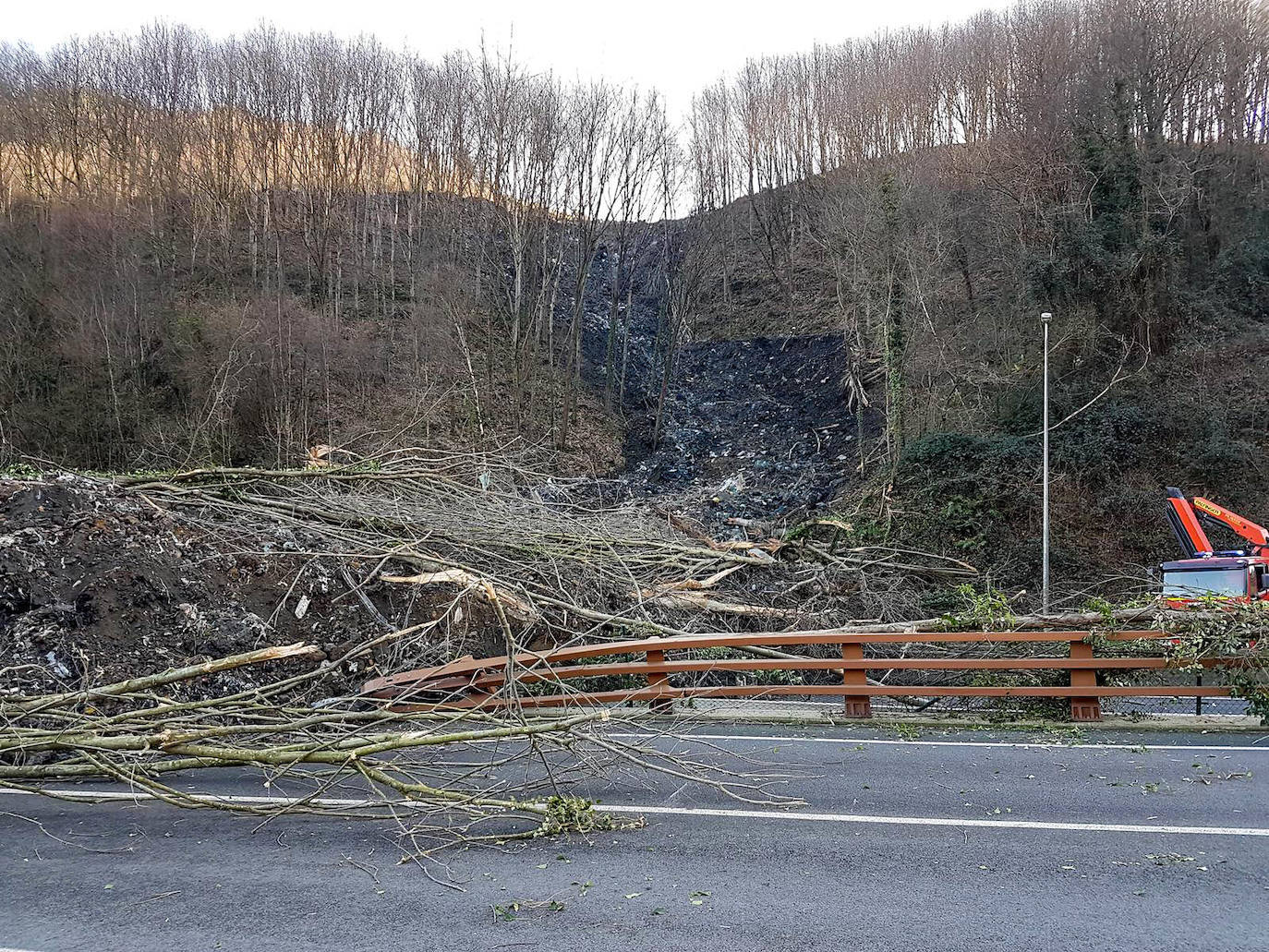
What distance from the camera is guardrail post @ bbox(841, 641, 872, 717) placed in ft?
28.6

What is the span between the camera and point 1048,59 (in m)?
29.5

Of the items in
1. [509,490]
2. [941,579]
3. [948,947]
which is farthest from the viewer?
[941,579]

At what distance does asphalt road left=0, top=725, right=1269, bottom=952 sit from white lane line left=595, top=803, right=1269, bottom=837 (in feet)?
0.06

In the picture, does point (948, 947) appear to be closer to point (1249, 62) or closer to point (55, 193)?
point (1249, 62)

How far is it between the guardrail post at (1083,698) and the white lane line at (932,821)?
10.3ft

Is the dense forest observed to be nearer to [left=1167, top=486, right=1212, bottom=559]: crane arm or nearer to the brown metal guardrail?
[left=1167, top=486, right=1212, bottom=559]: crane arm

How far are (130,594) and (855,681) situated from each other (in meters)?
7.49

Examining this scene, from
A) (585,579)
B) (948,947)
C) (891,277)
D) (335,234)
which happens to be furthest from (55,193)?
(948,947)

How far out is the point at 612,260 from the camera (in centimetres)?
4162

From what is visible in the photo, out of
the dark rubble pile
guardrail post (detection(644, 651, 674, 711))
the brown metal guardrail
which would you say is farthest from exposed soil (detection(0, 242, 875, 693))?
the dark rubble pile

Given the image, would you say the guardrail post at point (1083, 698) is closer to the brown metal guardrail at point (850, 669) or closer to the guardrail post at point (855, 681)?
the brown metal guardrail at point (850, 669)

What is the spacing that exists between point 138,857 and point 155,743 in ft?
3.05

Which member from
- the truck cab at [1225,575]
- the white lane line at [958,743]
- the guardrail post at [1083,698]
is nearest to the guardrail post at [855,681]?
the white lane line at [958,743]

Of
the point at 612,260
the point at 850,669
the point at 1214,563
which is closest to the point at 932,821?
the point at 850,669
